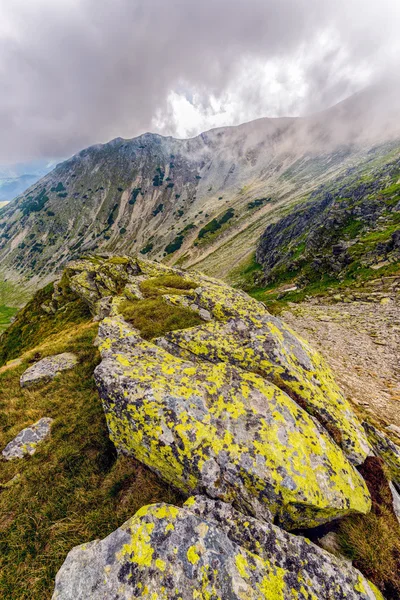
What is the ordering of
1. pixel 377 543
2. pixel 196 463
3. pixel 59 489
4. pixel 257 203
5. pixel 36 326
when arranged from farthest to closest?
pixel 257 203, pixel 36 326, pixel 59 489, pixel 196 463, pixel 377 543

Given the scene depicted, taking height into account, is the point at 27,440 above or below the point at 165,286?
below

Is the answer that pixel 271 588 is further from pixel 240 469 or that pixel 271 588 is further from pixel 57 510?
pixel 57 510

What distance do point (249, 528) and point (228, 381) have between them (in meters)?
3.96

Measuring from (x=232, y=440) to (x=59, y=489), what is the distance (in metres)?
5.78

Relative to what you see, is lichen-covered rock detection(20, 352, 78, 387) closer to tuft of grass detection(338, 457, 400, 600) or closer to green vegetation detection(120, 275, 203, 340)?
green vegetation detection(120, 275, 203, 340)

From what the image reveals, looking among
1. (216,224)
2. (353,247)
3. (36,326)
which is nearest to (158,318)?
(36,326)

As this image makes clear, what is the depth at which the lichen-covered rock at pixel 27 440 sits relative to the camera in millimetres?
9016

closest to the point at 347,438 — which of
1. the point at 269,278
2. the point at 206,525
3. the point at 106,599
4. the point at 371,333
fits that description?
the point at 206,525

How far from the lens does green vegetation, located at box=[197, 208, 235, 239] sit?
18199 cm

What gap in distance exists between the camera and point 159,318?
1452 centimetres

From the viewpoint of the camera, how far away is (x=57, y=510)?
272 inches

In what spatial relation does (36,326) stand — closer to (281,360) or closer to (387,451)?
(281,360)

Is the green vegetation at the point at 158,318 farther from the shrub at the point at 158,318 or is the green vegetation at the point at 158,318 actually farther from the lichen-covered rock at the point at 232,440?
the lichen-covered rock at the point at 232,440

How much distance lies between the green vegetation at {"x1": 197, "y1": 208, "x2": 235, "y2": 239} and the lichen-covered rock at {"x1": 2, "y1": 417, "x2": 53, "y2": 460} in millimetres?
178767
